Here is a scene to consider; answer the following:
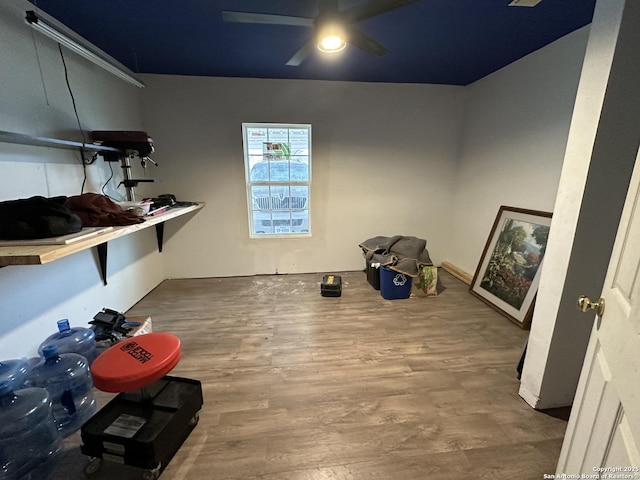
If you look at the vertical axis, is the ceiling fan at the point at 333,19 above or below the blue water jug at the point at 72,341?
above

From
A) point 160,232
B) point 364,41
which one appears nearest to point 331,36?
point 364,41

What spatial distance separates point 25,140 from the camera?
158cm

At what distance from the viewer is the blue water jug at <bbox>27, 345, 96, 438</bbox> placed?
1426 mm

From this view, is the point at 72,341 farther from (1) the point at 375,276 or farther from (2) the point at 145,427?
(1) the point at 375,276

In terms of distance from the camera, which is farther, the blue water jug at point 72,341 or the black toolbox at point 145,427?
the blue water jug at point 72,341

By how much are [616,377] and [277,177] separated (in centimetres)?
325

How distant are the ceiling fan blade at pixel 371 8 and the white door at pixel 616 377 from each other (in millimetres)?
1382

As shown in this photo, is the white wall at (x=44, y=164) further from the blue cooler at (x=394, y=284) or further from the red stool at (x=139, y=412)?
the blue cooler at (x=394, y=284)

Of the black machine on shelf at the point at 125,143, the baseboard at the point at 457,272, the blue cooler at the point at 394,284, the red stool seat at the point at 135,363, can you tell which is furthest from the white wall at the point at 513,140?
the black machine on shelf at the point at 125,143

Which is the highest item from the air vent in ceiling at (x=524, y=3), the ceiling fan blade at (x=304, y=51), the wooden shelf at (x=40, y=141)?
the air vent in ceiling at (x=524, y=3)

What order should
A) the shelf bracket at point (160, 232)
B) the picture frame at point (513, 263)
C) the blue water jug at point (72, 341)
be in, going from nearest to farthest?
the blue water jug at point (72, 341) < the picture frame at point (513, 263) < the shelf bracket at point (160, 232)

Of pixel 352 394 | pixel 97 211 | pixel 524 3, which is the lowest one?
pixel 352 394

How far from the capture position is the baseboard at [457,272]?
3.40 meters

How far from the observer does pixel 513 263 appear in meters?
2.71
